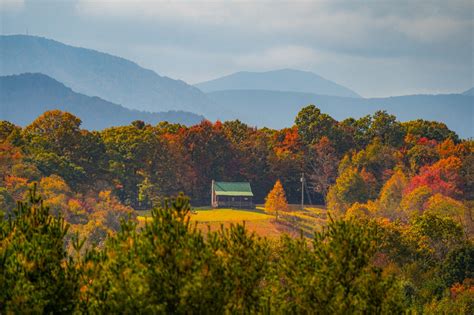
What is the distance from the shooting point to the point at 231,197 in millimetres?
99375

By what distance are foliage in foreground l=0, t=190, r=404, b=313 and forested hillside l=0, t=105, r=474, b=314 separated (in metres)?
0.04

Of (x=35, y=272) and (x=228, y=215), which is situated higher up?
(x=228, y=215)

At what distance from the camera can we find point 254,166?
351ft

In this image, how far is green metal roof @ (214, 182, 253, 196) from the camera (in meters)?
99.7

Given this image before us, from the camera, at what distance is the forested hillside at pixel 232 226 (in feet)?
67.9

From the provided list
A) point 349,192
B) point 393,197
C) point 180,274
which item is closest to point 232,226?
point 180,274

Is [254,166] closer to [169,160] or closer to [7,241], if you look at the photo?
[169,160]

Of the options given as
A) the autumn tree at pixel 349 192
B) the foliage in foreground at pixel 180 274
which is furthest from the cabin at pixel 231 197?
the foliage in foreground at pixel 180 274

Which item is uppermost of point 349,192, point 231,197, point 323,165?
point 323,165

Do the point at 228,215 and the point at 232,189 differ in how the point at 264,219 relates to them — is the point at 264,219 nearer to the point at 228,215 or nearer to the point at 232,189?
the point at 228,215

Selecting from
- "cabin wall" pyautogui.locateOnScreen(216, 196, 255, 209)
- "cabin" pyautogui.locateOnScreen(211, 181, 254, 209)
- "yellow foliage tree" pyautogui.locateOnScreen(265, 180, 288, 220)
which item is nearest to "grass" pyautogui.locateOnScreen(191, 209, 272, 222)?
"yellow foliage tree" pyautogui.locateOnScreen(265, 180, 288, 220)

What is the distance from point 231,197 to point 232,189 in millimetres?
1357

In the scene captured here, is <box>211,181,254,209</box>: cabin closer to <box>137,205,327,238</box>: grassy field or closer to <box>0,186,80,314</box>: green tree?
<box>137,205,327,238</box>: grassy field

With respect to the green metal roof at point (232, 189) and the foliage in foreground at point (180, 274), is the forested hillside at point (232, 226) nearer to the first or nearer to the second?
the foliage in foreground at point (180, 274)
